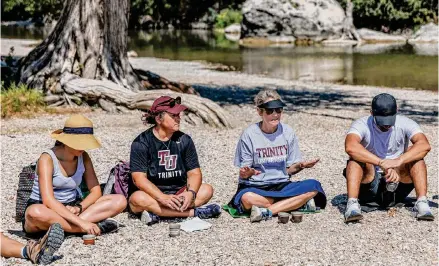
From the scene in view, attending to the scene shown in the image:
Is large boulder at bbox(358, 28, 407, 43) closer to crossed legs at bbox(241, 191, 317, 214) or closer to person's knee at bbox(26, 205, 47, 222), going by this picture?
crossed legs at bbox(241, 191, 317, 214)

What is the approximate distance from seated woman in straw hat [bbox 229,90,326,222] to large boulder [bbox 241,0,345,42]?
3840cm

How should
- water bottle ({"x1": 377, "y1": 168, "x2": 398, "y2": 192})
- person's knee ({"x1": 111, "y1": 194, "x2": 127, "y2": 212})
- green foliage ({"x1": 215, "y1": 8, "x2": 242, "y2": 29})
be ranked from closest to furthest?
person's knee ({"x1": 111, "y1": 194, "x2": 127, "y2": 212})
water bottle ({"x1": 377, "y1": 168, "x2": 398, "y2": 192})
green foliage ({"x1": 215, "y1": 8, "x2": 242, "y2": 29})

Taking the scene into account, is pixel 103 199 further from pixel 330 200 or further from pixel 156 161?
pixel 330 200

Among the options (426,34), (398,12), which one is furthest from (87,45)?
(398,12)

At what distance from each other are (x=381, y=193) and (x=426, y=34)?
41080 mm

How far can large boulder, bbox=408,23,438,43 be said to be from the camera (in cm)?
4578

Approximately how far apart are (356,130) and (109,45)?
8.75 meters

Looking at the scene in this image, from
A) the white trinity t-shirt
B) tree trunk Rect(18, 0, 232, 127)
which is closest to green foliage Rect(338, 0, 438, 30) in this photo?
tree trunk Rect(18, 0, 232, 127)

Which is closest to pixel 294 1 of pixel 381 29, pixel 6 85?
pixel 381 29

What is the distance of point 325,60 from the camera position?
109ft

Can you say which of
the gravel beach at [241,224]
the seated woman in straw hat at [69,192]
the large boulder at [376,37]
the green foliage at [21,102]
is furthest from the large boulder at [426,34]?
the seated woman in straw hat at [69,192]

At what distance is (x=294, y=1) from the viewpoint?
46.5 m

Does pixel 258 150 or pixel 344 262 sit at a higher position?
pixel 258 150

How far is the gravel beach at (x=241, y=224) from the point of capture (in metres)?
6.13
